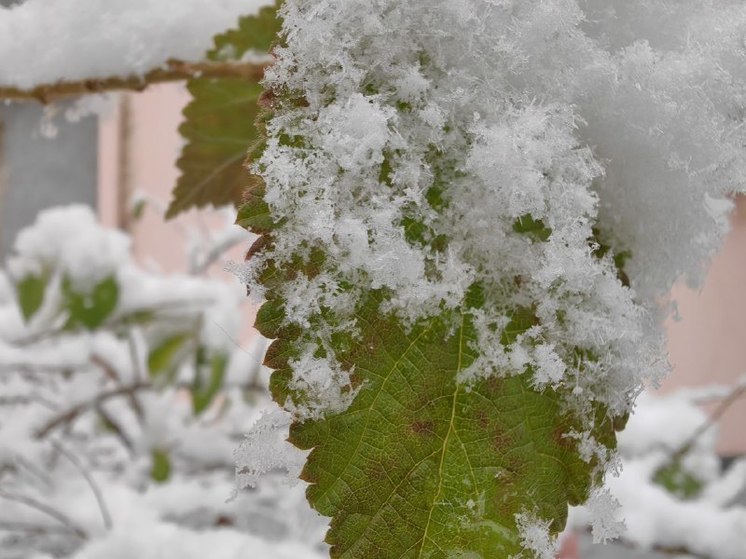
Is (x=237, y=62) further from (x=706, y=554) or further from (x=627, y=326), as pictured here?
(x=706, y=554)

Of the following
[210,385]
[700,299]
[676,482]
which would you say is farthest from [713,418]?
[700,299]

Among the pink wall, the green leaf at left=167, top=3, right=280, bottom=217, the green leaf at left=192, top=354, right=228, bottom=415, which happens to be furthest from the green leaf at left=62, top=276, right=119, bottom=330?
the pink wall

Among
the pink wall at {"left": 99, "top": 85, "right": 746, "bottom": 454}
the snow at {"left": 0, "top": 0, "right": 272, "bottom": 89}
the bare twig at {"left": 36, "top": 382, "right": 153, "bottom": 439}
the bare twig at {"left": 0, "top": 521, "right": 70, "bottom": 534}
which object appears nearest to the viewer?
the snow at {"left": 0, "top": 0, "right": 272, "bottom": 89}

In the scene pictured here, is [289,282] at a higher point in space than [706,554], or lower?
lower

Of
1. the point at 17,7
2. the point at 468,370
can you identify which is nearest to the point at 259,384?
the point at 17,7

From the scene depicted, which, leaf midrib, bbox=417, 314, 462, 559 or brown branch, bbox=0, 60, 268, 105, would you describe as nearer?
leaf midrib, bbox=417, 314, 462, 559

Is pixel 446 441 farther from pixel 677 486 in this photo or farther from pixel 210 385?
pixel 677 486

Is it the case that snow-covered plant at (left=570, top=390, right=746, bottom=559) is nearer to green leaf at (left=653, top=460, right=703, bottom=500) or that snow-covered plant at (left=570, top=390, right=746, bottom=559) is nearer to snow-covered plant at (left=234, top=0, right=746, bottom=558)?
green leaf at (left=653, top=460, right=703, bottom=500)
